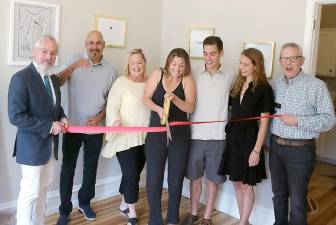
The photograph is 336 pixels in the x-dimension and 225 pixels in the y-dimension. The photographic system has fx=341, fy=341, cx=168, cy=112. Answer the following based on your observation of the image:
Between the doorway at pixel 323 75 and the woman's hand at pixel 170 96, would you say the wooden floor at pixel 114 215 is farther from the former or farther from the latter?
the woman's hand at pixel 170 96

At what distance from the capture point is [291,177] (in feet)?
8.39

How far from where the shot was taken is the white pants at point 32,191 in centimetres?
231

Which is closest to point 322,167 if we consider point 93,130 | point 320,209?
point 320,209

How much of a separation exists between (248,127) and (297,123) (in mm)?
395

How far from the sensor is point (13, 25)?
282cm

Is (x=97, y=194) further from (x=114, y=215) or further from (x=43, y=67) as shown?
(x=43, y=67)

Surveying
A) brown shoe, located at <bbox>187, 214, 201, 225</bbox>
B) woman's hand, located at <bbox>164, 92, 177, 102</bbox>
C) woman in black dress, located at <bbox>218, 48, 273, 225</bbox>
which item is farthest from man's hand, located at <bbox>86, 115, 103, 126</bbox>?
brown shoe, located at <bbox>187, 214, 201, 225</bbox>

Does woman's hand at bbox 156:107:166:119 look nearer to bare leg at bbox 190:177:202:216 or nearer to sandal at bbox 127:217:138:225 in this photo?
bare leg at bbox 190:177:202:216

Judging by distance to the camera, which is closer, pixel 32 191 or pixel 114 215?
pixel 32 191

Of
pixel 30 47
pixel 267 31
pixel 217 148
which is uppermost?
pixel 267 31

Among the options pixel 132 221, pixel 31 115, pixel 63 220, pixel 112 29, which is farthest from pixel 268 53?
pixel 63 220

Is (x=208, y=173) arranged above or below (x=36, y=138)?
below

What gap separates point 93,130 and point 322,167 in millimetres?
4239

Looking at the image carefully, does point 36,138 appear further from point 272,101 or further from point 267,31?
point 267,31
